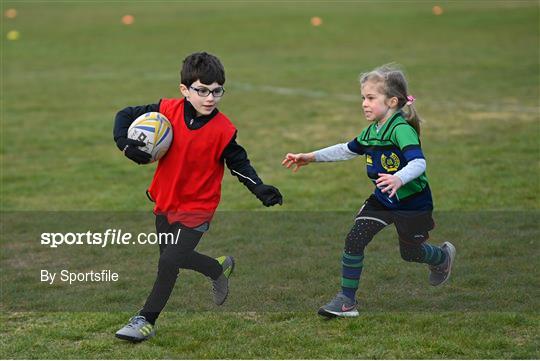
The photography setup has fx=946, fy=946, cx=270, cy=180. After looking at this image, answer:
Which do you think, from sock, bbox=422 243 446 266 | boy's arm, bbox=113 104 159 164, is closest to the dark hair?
boy's arm, bbox=113 104 159 164

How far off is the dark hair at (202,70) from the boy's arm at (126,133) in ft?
1.34

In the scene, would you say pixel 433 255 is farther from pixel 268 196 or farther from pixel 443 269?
pixel 268 196

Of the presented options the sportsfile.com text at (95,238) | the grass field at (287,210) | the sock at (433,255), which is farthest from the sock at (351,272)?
the sportsfile.com text at (95,238)

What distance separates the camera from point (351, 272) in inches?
295

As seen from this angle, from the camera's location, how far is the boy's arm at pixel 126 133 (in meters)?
7.00

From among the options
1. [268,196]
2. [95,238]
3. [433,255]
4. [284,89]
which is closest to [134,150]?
[268,196]

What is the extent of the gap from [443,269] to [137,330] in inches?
108

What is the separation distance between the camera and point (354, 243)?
24.4ft

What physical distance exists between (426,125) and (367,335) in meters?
11.3

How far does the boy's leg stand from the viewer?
741 centimetres

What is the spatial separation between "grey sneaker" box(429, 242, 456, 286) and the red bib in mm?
2169

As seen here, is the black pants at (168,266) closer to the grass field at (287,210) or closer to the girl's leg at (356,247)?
the grass field at (287,210)

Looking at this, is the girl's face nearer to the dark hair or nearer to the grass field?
the dark hair

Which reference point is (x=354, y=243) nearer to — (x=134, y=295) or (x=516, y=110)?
(x=134, y=295)
